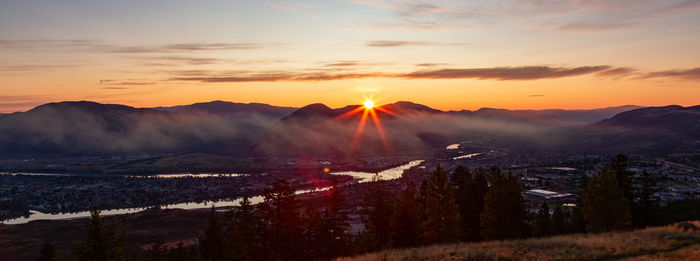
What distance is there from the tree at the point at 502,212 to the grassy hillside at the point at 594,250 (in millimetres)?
13135

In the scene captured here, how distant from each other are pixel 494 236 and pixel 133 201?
7500 inches

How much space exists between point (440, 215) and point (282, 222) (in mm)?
15379

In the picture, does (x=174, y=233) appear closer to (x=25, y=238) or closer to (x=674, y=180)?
(x=25, y=238)

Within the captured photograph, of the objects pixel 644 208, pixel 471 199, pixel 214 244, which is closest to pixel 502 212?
pixel 471 199

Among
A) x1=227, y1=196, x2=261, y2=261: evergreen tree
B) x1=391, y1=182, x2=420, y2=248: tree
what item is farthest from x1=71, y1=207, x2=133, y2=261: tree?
x1=391, y1=182, x2=420, y2=248: tree

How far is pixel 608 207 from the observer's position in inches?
1687

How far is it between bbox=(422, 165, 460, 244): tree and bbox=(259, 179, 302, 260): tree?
12.9 m

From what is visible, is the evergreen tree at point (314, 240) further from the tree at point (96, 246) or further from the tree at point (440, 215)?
Answer: the tree at point (96, 246)

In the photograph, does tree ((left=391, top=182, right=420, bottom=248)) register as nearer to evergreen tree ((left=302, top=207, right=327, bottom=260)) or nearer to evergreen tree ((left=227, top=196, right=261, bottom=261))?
evergreen tree ((left=302, top=207, right=327, bottom=260))

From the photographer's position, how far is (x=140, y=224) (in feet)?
448

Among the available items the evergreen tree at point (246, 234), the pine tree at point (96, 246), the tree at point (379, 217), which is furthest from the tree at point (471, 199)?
the pine tree at point (96, 246)

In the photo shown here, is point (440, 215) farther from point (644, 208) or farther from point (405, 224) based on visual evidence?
point (644, 208)

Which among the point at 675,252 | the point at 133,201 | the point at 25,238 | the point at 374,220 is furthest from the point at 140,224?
the point at 675,252

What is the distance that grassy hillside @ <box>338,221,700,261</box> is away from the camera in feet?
73.4
